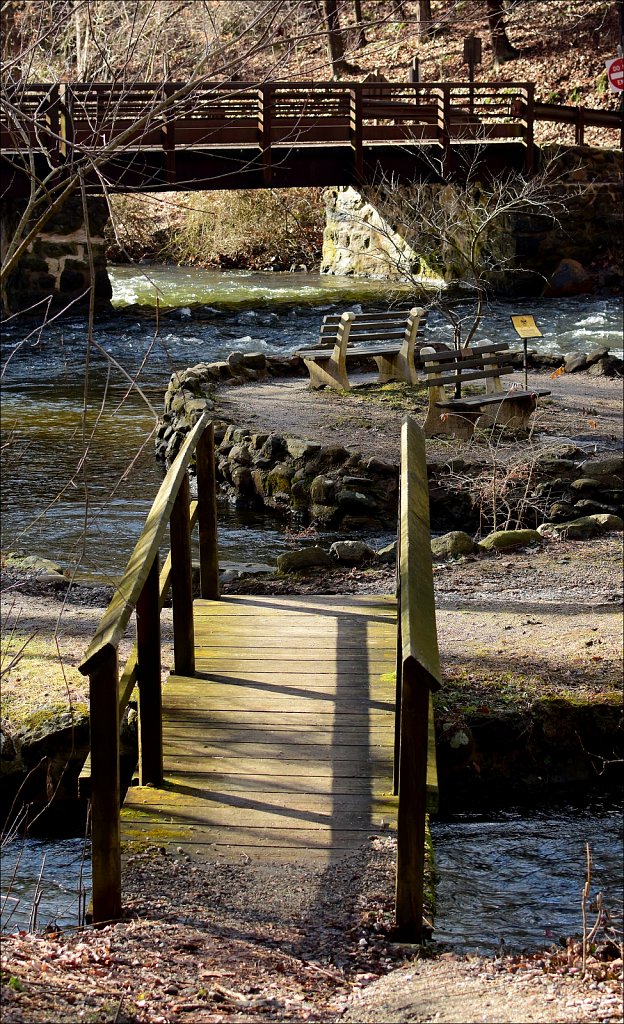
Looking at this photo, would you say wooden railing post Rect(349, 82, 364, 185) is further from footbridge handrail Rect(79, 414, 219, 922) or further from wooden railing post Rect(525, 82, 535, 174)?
footbridge handrail Rect(79, 414, 219, 922)

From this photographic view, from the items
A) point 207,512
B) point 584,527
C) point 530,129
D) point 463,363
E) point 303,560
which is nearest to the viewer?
point 207,512

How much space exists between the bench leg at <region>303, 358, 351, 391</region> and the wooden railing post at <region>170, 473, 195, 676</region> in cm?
950

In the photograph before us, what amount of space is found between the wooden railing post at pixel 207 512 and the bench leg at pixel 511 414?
6.33 m

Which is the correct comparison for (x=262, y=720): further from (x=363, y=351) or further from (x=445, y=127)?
(x=445, y=127)

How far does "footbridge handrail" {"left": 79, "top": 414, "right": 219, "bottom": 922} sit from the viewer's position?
3.61 m

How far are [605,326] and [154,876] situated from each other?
729 inches

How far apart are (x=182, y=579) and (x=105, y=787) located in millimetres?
1847

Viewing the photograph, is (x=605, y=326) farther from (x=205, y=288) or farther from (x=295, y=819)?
(x=295, y=819)

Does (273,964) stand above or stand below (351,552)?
above

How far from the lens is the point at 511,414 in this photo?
12.7 m

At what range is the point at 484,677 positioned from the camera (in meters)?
6.48

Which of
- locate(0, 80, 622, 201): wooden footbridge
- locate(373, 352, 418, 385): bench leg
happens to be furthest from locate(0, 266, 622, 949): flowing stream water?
locate(373, 352, 418, 385): bench leg

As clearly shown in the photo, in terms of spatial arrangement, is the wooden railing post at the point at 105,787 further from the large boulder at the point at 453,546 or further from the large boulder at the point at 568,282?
the large boulder at the point at 568,282

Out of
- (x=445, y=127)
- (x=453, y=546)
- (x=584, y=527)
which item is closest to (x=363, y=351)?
(x=584, y=527)
